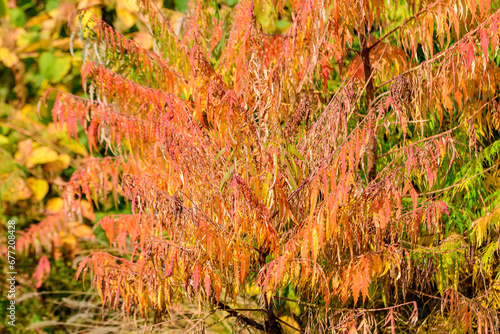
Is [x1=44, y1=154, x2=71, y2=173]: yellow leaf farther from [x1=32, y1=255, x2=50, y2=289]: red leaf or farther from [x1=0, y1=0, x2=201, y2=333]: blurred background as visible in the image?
[x1=32, y1=255, x2=50, y2=289]: red leaf

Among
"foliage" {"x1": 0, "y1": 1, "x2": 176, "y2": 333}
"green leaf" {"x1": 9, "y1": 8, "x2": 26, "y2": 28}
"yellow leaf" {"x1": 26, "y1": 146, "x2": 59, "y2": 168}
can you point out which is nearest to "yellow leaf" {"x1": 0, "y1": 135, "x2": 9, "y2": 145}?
"foliage" {"x1": 0, "y1": 1, "x2": 176, "y2": 333}

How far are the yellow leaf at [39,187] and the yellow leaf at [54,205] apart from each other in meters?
0.07

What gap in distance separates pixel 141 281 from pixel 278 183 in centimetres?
52

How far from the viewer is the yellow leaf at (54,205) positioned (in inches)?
121

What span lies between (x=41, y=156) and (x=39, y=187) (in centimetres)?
22

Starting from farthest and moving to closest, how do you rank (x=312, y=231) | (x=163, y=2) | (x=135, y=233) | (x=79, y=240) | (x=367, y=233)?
(x=163, y=2) → (x=79, y=240) → (x=135, y=233) → (x=367, y=233) → (x=312, y=231)

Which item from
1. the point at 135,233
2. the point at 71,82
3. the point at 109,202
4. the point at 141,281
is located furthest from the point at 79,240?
the point at 141,281

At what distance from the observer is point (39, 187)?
Answer: 123 inches

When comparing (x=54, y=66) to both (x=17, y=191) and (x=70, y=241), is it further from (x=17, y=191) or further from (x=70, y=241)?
(x=70, y=241)

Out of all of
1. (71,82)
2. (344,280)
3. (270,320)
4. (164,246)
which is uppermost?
(71,82)

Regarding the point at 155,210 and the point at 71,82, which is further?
the point at 71,82

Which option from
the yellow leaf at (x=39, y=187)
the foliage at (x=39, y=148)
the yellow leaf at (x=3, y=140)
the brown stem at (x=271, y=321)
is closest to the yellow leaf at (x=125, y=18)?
the foliage at (x=39, y=148)

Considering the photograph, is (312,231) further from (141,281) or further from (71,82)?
(71,82)

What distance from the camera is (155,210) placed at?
4.35ft
